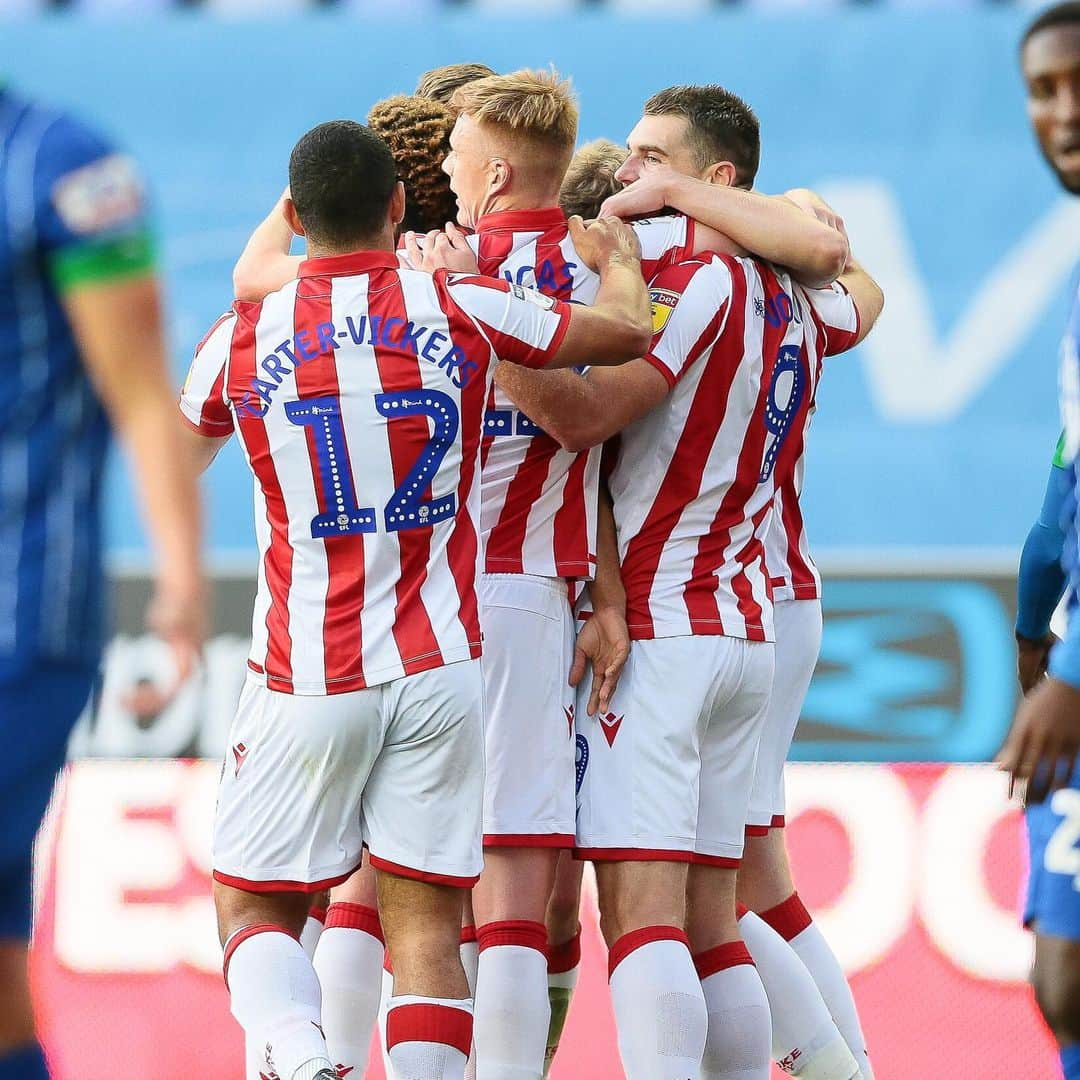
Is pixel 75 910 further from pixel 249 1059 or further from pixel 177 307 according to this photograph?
pixel 177 307

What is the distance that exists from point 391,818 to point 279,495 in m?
0.58

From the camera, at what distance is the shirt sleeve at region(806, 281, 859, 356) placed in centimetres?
360

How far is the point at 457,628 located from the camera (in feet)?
9.97

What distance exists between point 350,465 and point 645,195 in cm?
86

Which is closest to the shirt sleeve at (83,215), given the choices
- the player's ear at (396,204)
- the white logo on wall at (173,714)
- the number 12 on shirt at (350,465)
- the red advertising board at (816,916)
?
the number 12 on shirt at (350,465)

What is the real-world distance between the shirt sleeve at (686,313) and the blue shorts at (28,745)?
1.37 m

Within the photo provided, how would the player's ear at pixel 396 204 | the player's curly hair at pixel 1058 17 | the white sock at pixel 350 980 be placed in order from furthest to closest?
the white sock at pixel 350 980
the player's ear at pixel 396 204
the player's curly hair at pixel 1058 17

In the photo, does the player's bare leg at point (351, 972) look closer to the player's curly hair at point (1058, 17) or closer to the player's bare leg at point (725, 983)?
the player's bare leg at point (725, 983)

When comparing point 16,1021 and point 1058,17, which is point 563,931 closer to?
point 16,1021

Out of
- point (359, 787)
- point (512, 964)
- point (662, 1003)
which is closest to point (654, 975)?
point (662, 1003)

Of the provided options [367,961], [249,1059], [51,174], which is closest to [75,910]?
[367,961]

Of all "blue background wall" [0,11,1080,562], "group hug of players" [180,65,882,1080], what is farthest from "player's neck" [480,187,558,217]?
"blue background wall" [0,11,1080,562]

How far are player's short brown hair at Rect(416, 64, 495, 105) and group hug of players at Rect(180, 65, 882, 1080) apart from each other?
0.10 metres

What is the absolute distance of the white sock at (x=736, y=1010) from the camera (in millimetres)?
Answer: 3385
